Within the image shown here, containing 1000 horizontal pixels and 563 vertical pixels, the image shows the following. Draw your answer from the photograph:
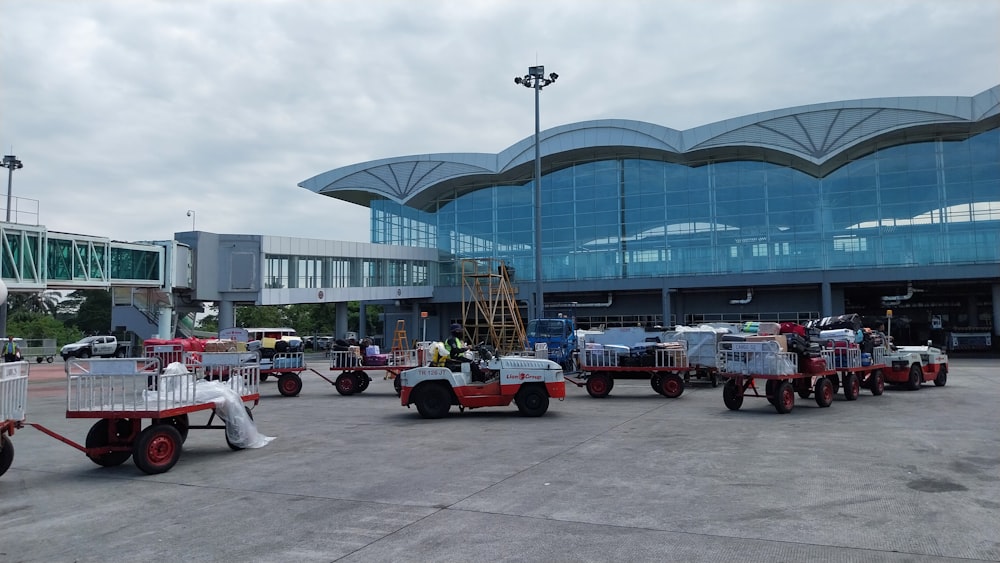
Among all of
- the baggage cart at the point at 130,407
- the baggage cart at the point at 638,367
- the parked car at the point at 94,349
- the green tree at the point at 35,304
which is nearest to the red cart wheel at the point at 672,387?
the baggage cart at the point at 638,367

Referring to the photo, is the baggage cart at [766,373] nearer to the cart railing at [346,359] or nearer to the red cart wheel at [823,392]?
the red cart wheel at [823,392]

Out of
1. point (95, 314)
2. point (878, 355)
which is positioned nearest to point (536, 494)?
point (878, 355)

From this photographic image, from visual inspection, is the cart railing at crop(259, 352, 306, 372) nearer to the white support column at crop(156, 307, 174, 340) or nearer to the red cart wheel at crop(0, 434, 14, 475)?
the red cart wheel at crop(0, 434, 14, 475)

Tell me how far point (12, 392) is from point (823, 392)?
1544 cm

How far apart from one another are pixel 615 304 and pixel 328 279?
21.3 meters

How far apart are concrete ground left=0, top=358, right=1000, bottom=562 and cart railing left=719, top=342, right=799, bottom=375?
1.34 meters

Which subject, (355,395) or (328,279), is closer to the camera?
(355,395)

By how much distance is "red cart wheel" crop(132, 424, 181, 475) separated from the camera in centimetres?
933

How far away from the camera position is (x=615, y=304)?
5184 centimetres

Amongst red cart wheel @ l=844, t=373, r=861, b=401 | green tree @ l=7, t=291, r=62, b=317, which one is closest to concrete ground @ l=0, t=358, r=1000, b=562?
red cart wheel @ l=844, t=373, r=861, b=401

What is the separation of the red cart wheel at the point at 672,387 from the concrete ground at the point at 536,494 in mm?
4877

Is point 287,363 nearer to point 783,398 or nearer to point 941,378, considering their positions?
point 783,398

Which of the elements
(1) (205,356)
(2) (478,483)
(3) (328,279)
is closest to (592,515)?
(2) (478,483)

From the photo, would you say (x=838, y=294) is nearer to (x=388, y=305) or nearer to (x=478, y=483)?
(x=388, y=305)
